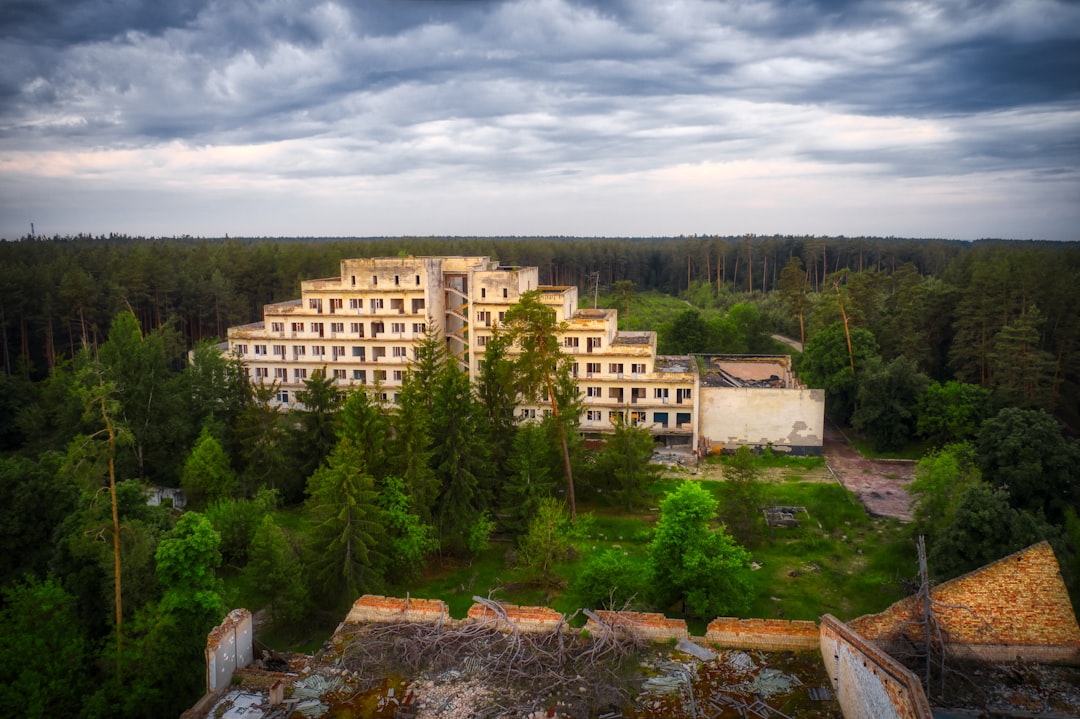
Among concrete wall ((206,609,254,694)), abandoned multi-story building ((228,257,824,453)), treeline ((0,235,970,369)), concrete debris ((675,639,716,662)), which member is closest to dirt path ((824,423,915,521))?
abandoned multi-story building ((228,257,824,453))

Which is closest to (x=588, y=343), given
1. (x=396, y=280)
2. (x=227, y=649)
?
(x=396, y=280)

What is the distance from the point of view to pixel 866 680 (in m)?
14.4

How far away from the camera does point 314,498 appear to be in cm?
2780

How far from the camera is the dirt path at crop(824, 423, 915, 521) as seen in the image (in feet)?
117

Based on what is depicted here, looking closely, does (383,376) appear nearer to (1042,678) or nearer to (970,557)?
(970,557)

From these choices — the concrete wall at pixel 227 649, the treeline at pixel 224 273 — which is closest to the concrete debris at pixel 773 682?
the concrete wall at pixel 227 649

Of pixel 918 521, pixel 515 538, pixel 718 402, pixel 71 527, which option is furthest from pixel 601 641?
pixel 718 402

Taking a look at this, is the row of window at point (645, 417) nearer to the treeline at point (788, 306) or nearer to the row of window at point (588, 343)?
the row of window at point (588, 343)

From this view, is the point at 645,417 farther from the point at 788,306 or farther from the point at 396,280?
the point at 788,306

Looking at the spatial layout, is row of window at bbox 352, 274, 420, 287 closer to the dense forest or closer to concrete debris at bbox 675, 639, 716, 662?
the dense forest

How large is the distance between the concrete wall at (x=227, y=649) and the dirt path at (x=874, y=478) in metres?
27.1

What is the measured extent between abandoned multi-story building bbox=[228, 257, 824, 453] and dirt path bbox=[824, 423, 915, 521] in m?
2.27

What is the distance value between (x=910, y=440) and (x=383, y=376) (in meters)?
34.3

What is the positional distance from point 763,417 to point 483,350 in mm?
18282
